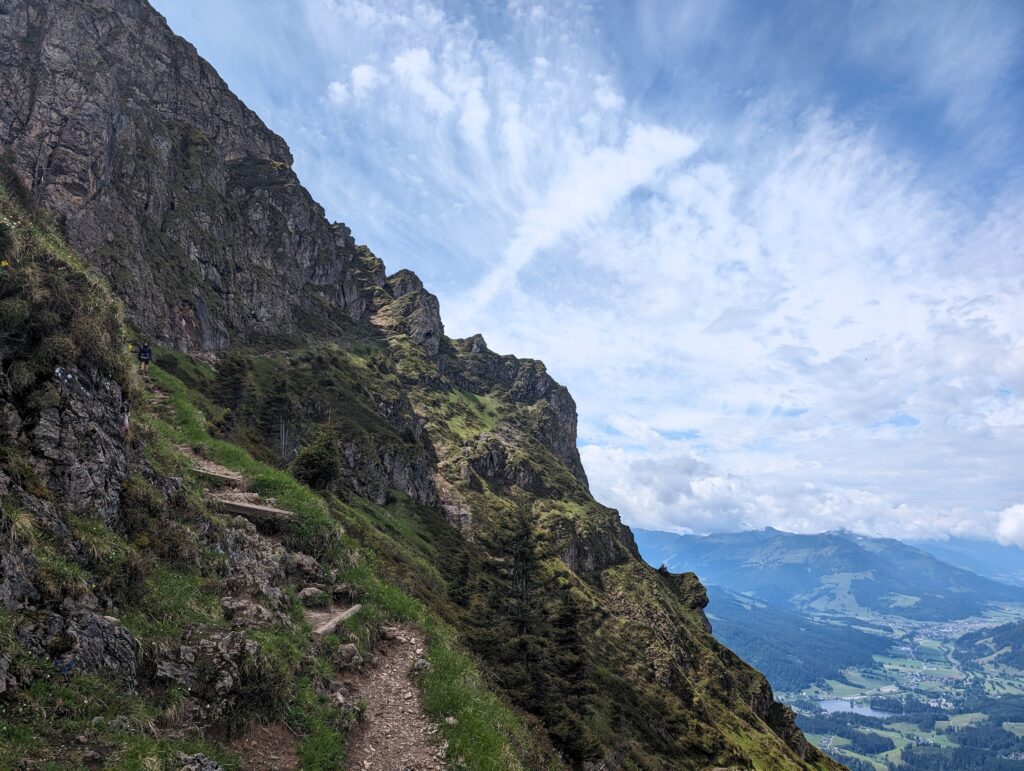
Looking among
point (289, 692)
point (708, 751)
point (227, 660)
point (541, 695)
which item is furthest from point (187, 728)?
point (708, 751)

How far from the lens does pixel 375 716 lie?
14289 mm

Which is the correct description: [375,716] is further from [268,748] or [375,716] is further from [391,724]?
[268,748]

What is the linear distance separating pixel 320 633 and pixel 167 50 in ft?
625

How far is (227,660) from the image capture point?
11625mm

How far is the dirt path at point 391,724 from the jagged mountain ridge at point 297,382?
726 inches

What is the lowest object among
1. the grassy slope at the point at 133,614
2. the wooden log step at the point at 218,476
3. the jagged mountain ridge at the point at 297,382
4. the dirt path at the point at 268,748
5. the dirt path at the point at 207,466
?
the dirt path at the point at 268,748

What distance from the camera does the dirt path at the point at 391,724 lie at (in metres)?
12.8

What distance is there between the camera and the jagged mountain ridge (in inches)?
2420

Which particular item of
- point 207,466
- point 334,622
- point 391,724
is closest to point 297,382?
point 207,466

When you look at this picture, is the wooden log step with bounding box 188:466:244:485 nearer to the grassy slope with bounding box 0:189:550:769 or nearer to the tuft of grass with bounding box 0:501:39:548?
the grassy slope with bounding box 0:189:550:769

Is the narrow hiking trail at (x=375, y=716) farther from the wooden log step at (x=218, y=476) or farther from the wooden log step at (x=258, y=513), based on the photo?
the wooden log step at (x=218, y=476)

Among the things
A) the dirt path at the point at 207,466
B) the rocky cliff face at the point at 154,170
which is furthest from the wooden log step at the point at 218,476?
the rocky cliff face at the point at 154,170

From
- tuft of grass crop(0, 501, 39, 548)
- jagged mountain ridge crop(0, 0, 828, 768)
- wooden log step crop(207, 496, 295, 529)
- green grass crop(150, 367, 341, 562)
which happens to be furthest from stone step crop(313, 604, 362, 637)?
jagged mountain ridge crop(0, 0, 828, 768)

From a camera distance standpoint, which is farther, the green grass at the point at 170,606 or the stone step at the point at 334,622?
the stone step at the point at 334,622
